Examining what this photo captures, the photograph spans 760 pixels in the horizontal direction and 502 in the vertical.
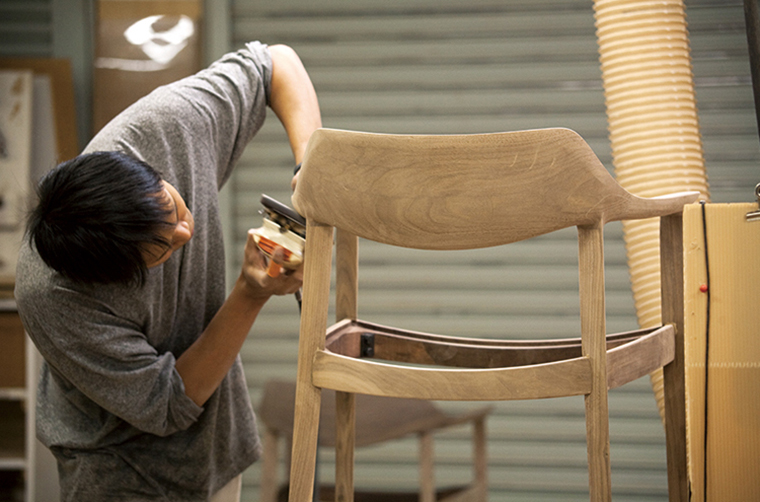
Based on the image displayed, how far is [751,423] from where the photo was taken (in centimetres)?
106

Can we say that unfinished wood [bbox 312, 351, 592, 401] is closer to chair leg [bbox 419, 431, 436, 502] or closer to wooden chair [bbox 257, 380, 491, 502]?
wooden chair [bbox 257, 380, 491, 502]

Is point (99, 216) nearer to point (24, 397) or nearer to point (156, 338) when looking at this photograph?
point (156, 338)

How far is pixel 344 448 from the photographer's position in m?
1.31

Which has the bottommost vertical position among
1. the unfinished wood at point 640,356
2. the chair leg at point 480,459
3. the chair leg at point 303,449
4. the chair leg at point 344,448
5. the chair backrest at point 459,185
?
the chair leg at point 480,459

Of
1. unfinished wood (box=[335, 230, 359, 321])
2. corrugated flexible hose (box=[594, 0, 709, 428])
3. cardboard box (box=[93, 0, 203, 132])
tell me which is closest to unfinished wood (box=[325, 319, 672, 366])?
unfinished wood (box=[335, 230, 359, 321])

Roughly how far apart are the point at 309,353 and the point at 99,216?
444 mm

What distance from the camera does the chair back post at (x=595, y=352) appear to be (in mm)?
917

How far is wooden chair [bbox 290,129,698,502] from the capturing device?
34.8 inches

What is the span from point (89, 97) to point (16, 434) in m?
1.56

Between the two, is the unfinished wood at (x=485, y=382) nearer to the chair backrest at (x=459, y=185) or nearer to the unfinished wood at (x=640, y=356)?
the unfinished wood at (x=640, y=356)

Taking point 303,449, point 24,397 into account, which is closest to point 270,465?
point 24,397

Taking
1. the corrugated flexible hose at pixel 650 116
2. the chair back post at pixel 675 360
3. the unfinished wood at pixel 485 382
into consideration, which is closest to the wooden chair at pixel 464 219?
the unfinished wood at pixel 485 382

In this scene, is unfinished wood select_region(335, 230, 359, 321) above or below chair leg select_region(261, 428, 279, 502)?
above

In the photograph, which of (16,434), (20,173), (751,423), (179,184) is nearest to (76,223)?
(179,184)
